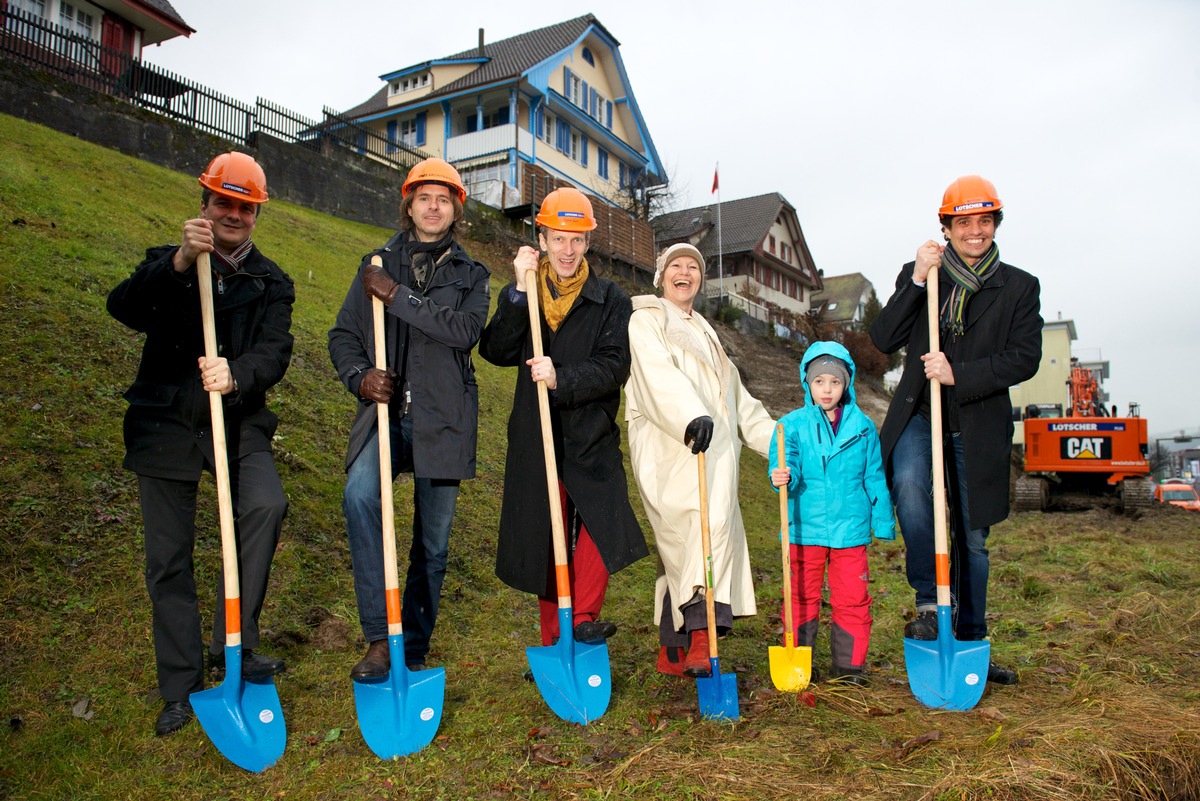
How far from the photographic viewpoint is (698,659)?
362cm

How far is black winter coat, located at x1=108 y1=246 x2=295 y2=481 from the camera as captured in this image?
3.50 meters

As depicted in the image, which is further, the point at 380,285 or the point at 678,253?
the point at 678,253

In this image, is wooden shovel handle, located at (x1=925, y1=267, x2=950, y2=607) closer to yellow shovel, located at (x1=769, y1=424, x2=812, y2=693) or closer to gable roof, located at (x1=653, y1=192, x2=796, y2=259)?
yellow shovel, located at (x1=769, y1=424, x2=812, y2=693)

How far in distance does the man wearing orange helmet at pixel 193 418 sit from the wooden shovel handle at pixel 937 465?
2819 mm

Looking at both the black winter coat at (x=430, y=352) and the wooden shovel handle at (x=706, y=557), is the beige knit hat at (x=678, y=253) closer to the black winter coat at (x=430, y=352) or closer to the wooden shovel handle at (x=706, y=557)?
the black winter coat at (x=430, y=352)

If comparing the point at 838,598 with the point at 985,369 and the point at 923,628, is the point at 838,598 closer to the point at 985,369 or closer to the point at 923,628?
the point at 923,628

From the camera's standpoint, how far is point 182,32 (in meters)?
24.6

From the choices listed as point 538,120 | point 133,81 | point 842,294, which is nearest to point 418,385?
point 133,81

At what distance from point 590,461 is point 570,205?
3.90 feet

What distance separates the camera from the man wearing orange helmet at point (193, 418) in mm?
3436

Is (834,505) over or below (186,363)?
below

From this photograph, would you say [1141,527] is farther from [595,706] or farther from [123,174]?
[123,174]

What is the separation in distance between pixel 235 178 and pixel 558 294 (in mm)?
1479

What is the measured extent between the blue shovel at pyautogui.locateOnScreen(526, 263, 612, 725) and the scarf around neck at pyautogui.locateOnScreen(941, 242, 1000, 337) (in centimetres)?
204
